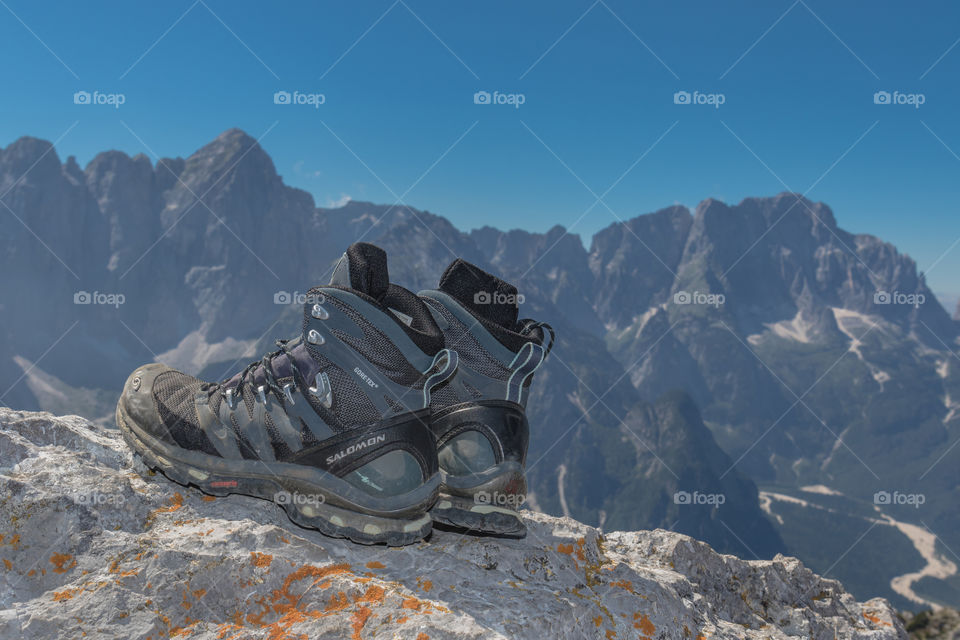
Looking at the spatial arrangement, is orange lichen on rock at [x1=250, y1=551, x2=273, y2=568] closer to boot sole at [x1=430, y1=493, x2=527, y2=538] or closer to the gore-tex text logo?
the gore-tex text logo

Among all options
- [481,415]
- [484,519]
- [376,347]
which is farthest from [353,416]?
[484,519]

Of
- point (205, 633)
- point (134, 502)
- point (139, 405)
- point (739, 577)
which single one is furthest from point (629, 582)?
point (139, 405)

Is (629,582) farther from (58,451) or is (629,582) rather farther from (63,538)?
(58,451)

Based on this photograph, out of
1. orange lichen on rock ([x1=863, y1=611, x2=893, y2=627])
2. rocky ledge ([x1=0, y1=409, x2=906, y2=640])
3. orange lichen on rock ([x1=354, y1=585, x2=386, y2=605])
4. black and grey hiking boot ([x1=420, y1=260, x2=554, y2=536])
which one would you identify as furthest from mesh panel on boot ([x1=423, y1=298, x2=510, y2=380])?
orange lichen on rock ([x1=863, y1=611, x2=893, y2=627])

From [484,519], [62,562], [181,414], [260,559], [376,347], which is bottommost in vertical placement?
[62,562]

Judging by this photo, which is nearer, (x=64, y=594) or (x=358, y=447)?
(x=64, y=594)

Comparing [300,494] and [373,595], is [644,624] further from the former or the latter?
[300,494]
